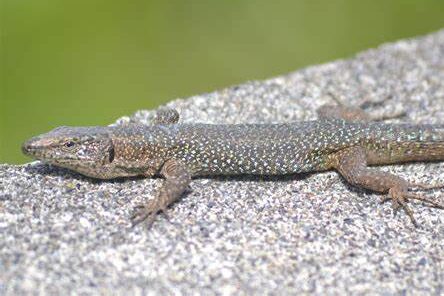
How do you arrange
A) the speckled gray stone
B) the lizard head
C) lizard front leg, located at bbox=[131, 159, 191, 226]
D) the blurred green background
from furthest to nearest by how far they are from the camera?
the blurred green background → the lizard head → lizard front leg, located at bbox=[131, 159, 191, 226] → the speckled gray stone

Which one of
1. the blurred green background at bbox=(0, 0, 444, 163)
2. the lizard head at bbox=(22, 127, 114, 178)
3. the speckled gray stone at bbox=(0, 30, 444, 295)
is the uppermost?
the blurred green background at bbox=(0, 0, 444, 163)

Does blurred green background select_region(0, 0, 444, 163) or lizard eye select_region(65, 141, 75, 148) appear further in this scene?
blurred green background select_region(0, 0, 444, 163)

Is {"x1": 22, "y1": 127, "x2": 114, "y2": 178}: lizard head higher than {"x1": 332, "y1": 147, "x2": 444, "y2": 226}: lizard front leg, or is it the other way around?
{"x1": 22, "y1": 127, "x2": 114, "y2": 178}: lizard head

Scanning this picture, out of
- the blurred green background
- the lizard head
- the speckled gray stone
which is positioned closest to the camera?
the speckled gray stone

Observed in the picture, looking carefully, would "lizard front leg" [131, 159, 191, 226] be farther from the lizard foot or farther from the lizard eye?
the lizard foot

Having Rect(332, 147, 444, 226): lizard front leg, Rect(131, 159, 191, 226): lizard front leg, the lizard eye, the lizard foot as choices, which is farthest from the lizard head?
the lizard foot

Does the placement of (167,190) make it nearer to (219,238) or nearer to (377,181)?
(219,238)

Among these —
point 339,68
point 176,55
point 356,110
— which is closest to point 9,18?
point 176,55

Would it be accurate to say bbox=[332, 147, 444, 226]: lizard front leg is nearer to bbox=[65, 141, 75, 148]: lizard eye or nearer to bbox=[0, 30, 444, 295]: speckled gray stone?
bbox=[0, 30, 444, 295]: speckled gray stone
